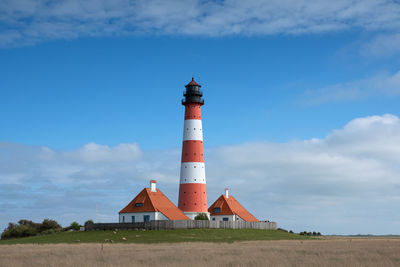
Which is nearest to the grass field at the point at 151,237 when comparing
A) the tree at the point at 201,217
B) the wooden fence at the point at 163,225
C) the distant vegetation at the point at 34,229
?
the wooden fence at the point at 163,225

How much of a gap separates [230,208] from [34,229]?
29.0 meters

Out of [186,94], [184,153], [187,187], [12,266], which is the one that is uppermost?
[186,94]

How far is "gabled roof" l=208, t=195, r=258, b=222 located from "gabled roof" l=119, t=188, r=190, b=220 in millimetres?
10032

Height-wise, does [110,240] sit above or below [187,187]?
below

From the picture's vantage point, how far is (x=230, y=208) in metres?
75.4

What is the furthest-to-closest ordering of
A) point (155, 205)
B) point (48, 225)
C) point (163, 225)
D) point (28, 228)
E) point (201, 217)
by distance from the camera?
point (48, 225), point (28, 228), point (155, 205), point (201, 217), point (163, 225)

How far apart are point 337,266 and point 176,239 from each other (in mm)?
31271

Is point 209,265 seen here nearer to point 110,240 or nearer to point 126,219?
point 110,240

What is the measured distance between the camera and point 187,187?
2596 inches

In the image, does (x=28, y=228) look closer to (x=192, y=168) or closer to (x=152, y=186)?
(x=152, y=186)

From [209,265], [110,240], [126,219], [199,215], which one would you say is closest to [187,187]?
[199,215]

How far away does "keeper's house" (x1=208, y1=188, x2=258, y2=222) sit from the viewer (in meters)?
74.9

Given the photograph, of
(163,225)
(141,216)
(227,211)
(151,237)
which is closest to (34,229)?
(141,216)

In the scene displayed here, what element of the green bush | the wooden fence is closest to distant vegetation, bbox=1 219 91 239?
→ the green bush
